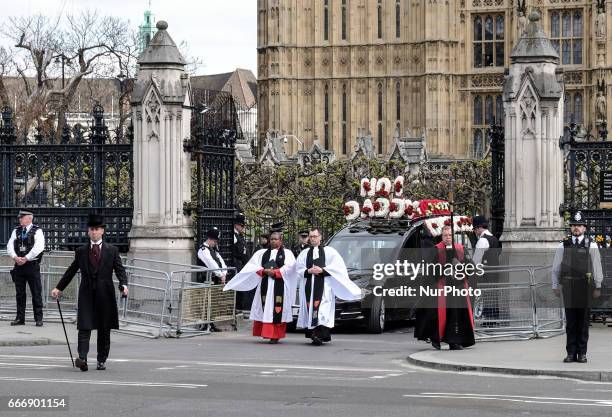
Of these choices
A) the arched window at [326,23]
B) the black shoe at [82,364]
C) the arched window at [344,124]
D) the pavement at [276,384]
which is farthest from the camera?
the arched window at [326,23]

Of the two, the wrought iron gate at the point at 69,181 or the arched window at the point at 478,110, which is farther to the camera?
the arched window at the point at 478,110

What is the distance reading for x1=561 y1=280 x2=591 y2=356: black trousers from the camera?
58.2 ft

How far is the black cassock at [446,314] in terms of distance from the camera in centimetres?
2006

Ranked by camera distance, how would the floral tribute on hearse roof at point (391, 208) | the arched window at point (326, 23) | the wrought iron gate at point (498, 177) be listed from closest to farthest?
1. the wrought iron gate at point (498, 177)
2. the floral tribute on hearse roof at point (391, 208)
3. the arched window at point (326, 23)

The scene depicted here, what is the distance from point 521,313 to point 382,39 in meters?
61.3

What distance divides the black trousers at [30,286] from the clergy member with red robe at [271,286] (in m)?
2.70

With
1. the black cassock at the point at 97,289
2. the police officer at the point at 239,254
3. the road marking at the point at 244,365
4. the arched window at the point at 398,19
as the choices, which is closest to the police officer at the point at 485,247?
the police officer at the point at 239,254

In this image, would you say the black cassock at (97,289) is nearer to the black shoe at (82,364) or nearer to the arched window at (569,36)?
the black shoe at (82,364)

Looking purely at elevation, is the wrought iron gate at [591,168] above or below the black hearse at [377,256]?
above

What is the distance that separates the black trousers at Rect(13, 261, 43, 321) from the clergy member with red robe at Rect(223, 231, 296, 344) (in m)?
2.70

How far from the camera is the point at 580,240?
18484 mm

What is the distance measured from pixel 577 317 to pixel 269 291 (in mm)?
5519

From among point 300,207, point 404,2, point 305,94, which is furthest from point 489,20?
point 300,207

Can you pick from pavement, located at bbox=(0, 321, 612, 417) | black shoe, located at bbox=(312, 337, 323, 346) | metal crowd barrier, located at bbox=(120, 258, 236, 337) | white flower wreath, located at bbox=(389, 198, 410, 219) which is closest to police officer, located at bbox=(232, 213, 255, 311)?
metal crowd barrier, located at bbox=(120, 258, 236, 337)
